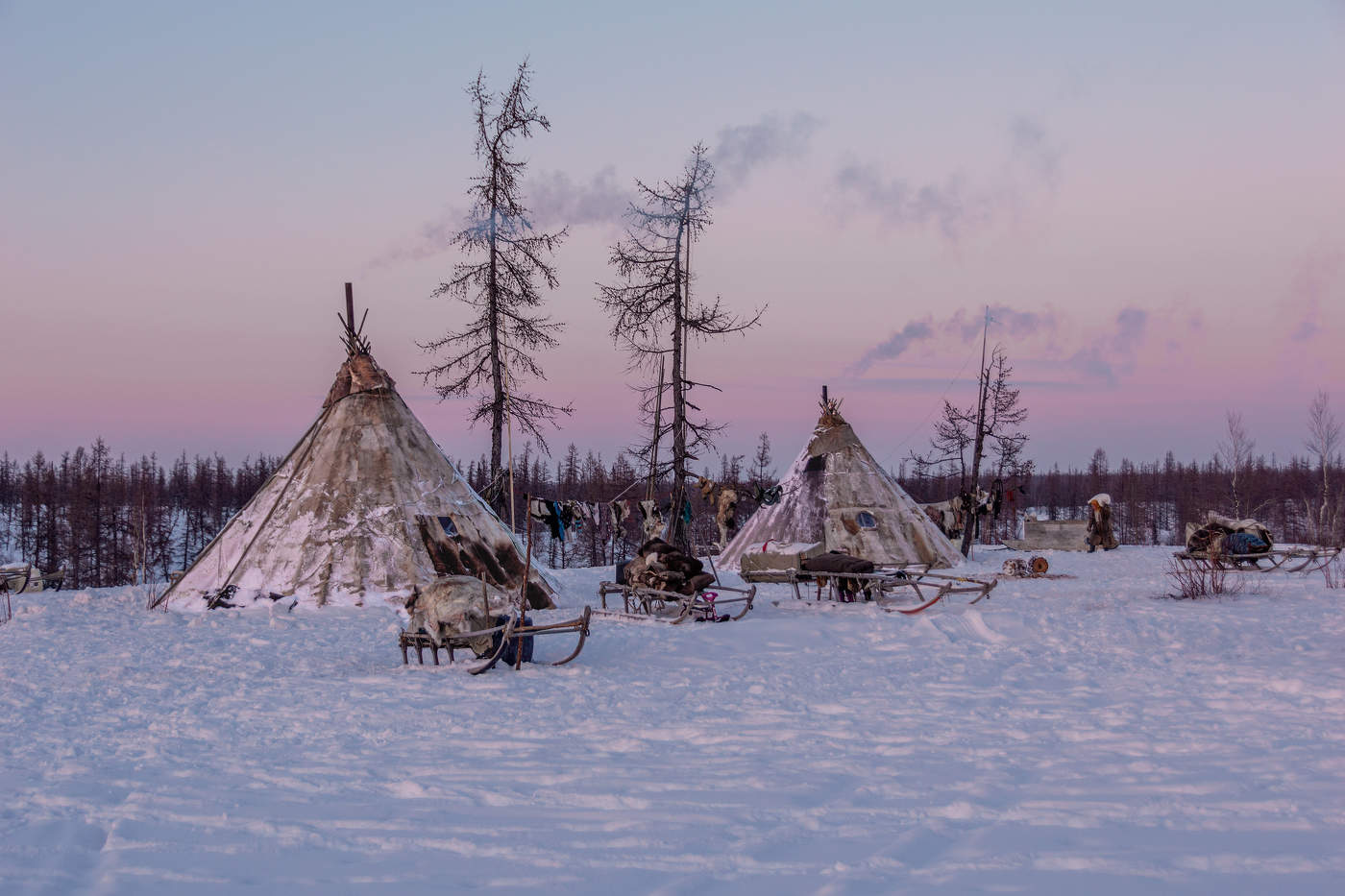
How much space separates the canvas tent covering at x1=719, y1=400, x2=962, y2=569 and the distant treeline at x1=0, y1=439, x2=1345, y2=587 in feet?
55.7

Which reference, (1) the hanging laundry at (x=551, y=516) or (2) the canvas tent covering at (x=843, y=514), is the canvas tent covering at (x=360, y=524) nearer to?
(1) the hanging laundry at (x=551, y=516)

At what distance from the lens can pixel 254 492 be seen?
53.4m

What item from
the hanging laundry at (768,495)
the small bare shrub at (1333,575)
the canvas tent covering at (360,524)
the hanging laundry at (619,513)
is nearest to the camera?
the canvas tent covering at (360,524)

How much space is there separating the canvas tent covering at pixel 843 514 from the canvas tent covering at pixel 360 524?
8606mm

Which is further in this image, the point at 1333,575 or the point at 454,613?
the point at 1333,575

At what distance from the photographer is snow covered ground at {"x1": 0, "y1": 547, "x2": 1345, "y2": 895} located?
15.0ft

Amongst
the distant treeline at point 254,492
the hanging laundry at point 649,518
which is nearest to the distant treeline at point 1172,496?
the distant treeline at point 254,492

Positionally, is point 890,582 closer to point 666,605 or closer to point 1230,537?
point 666,605

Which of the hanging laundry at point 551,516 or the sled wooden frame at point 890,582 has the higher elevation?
the hanging laundry at point 551,516

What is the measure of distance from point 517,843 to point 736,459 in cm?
8847

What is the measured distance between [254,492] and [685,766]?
52726 mm

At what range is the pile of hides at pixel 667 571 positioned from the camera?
14.8 m

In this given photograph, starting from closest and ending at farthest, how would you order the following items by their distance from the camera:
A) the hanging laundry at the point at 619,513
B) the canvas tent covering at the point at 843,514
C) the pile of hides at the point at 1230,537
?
the pile of hides at the point at 1230,537, the hanging laundry at the point at 619,513, the canvas tent covering at the point at 843,514

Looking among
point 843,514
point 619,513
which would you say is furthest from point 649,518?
point 843,514
